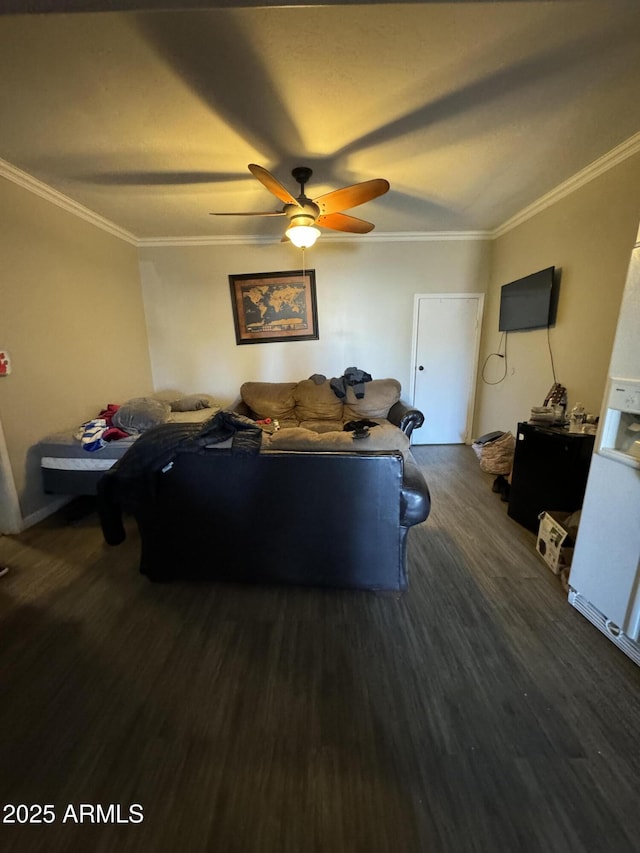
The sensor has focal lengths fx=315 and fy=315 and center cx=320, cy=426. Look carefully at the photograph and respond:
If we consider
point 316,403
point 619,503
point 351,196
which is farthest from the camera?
point 316,403

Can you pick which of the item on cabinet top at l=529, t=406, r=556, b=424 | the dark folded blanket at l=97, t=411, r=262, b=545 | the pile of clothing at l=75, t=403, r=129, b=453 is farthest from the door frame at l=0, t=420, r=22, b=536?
the item on cabinet top at l=529, t=406, r=556, b=424

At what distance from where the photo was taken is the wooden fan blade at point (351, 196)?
1.95 metres

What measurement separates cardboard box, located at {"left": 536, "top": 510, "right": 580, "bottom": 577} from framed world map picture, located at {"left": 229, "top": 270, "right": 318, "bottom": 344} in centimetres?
304

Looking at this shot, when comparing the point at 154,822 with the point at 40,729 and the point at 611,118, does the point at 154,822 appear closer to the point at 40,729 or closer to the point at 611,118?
the point at 40,729

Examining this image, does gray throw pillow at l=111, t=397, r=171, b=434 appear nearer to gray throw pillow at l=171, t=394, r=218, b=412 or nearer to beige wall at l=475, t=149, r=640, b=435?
gray throw pillow at l=171, t=394, r=218, b=412

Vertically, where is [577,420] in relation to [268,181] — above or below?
below

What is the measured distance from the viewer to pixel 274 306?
388cm

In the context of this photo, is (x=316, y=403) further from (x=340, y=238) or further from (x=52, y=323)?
(x=52, y=323)

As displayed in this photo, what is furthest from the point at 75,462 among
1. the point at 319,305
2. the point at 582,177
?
the point at 582,177

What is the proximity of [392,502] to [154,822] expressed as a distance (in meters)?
1.28

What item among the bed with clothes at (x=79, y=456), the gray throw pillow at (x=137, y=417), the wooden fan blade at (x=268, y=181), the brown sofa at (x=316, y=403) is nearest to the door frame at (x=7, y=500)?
the bed with clothes at (x=79, y=456)

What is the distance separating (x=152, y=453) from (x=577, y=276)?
10.7 feet

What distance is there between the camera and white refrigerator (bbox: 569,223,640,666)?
1281mm

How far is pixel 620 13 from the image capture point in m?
1.24
